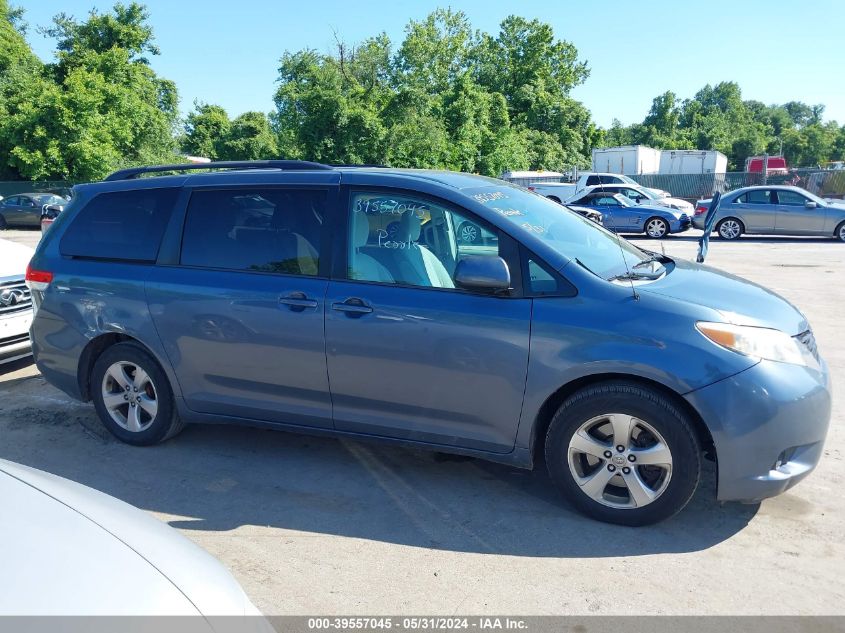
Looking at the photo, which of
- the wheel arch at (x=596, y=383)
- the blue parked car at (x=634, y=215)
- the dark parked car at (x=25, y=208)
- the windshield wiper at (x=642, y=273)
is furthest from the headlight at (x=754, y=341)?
the dark parked car at (x=25, y=208)

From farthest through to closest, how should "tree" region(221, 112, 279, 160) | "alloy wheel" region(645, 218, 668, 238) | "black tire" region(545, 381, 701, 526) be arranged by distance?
"tree" region(221, 112, 279, 160)
"alloy wheel" region(645, 218, 668, 238)
"black tire" region(545, 381, 701, 526)

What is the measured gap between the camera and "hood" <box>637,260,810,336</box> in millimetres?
3555

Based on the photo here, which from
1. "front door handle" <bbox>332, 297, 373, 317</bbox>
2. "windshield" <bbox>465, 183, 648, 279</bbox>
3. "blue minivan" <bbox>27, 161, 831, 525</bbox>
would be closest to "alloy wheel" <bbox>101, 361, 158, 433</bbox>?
"blue minivan" <bbox>27, 161, 831, 525</bbox>

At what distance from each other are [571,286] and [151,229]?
281 centimetres

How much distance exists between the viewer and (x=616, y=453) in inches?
139

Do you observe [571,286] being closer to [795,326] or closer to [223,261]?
[795,326]

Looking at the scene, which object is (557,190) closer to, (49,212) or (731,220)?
(731,220)

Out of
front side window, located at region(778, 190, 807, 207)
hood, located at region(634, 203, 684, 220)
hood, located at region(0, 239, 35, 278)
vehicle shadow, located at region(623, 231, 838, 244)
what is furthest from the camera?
hood, located at region(634, 203, 684, 220)

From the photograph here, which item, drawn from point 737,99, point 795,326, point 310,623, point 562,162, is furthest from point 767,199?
point 737,99

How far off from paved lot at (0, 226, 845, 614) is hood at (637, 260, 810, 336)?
103 centimetres

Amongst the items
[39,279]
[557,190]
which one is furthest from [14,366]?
[557,190]

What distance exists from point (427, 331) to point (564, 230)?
3.65ft

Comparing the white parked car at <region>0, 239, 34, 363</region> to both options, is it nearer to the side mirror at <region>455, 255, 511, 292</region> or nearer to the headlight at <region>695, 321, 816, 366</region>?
the side mirror at <region>455, 255, 511, 292</region>

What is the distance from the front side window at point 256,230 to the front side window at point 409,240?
26 cm
